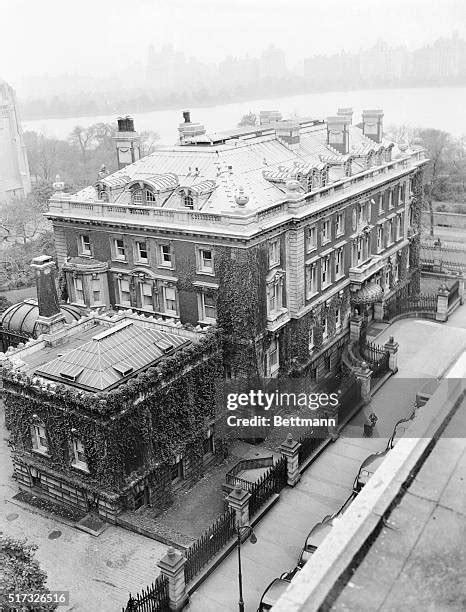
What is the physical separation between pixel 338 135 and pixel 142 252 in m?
17.5

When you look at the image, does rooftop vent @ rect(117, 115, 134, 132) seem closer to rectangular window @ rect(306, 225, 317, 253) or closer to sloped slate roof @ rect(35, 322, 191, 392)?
rectangular window @ rect(306, 225, 317, 253)

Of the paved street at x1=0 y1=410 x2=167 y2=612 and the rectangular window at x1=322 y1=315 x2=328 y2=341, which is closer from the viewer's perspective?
the paved street at x1=0 y1=410 x2=167 y2=612

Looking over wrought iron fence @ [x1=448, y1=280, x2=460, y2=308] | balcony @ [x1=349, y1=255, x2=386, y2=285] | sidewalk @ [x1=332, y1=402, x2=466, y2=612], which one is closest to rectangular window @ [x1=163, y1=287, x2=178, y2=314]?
balcony @ [x1=349, y1=255, x2=386, y2=285]

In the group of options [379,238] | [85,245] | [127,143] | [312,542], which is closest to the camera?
[312,542]

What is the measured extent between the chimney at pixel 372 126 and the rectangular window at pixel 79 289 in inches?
1027

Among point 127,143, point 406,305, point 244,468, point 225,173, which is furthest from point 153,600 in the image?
point 406,305

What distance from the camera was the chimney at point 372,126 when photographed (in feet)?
162

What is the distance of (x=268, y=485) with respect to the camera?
2862 centimetres

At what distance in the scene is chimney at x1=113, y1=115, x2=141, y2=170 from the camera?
41.5 m

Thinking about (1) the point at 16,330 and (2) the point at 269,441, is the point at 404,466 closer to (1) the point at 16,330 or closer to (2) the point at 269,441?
(2) the point at 269,441

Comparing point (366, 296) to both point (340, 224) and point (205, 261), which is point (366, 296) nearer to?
point (340, 224)

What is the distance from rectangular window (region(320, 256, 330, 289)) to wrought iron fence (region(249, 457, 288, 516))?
43.7ft

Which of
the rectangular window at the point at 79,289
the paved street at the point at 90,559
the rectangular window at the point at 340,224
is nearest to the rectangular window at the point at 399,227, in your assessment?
the rectangular window at the point at 340,224

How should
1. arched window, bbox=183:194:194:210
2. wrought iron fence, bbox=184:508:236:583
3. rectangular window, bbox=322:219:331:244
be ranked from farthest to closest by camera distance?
rectangular window, bbox=322:219:331:244 → arched window, bbox=183:194:194:210 → wrought iron fence, bbox=184:508:236:583
